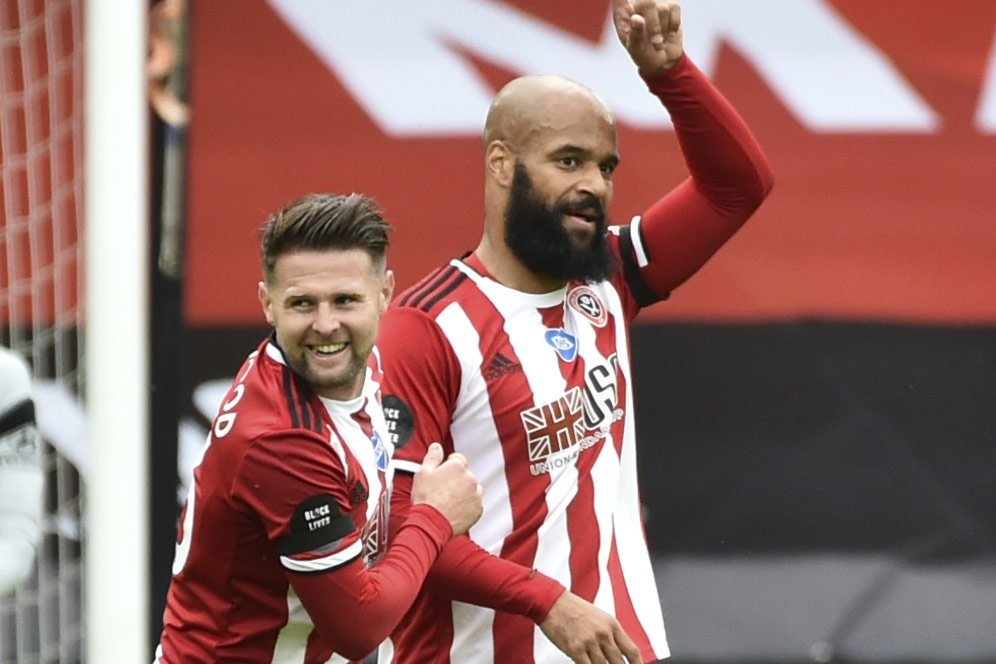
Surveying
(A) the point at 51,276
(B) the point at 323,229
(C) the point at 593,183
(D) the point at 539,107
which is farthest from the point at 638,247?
(A) the point at 51,276

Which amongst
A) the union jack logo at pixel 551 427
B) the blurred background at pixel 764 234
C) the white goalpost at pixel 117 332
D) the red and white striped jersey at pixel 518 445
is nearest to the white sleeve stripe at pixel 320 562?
the red and white striped jersey at pixel 518 445

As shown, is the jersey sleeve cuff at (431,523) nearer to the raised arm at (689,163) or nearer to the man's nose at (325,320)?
the man's nose at (325,320)

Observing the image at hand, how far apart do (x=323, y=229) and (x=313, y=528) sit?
0.51 metres

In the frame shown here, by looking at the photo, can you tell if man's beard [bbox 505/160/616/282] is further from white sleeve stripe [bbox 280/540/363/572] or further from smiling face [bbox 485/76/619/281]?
white sleeve stripe [bbox 280/540/363/572]

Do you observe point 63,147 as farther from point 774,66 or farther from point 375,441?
point 375,441

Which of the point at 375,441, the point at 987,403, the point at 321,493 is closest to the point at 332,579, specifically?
the point at 321,493

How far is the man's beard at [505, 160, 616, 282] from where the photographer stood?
3598mm

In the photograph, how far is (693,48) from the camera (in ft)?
18.6

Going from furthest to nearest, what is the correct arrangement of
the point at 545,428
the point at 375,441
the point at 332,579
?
1. the point at 545,428
2. the point at 375,441
3. the point at 332,579

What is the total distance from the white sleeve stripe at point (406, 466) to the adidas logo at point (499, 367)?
0.88ft

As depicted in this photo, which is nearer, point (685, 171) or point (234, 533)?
point (234, 533)

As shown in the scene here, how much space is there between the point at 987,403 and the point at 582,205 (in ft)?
8.55

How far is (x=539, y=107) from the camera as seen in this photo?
3648 mm

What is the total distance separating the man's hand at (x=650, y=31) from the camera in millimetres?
3525
